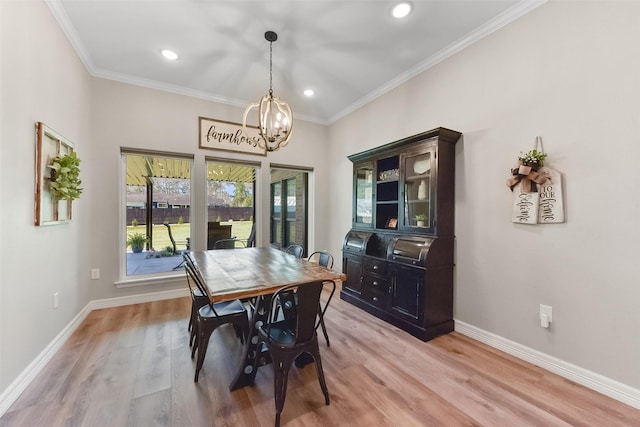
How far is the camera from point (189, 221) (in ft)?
12.6

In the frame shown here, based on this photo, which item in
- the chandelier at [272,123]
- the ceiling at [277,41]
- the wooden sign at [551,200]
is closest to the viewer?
the wooden sign at [551,200]

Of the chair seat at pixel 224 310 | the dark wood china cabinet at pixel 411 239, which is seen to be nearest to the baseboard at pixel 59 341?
the chair seat at pixel 224 310

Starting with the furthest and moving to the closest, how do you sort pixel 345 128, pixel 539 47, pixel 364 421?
pixel 345 128 → pixel 539 47 → pixel 364 421

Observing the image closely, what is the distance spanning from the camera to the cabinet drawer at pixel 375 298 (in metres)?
2.98

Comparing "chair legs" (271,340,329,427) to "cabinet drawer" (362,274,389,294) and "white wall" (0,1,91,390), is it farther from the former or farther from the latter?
"white wall" (0,1,91,390)

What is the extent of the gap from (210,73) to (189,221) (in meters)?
2.11

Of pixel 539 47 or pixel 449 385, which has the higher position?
pixel 539 47

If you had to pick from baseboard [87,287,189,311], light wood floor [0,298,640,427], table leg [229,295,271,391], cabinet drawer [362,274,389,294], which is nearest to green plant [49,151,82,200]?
light wood floor [0,298,640,427]

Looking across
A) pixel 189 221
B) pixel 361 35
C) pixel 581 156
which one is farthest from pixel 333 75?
pixel 189 221

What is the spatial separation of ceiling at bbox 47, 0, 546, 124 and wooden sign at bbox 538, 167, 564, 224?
A: 1.47 m

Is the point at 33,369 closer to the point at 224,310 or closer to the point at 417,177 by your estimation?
the point at 224,310

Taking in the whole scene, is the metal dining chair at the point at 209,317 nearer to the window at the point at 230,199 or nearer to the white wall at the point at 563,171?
the window at the point at 230,199

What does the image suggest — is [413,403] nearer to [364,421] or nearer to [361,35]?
[364,421]

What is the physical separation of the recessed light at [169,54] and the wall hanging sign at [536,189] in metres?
3.73
